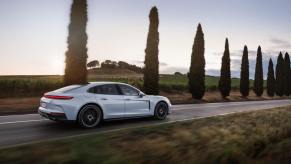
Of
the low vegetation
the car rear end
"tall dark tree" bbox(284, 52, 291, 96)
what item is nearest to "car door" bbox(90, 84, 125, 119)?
the car rear end

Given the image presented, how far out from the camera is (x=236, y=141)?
9.01 meters

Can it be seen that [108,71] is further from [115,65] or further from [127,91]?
[127,91]

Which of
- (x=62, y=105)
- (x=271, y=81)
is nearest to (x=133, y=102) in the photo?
(x=62, y=105)

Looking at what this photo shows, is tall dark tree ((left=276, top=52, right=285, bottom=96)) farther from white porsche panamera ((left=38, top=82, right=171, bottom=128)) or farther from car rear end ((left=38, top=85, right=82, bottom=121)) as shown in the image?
car rear end ((left=38, top=85, right=82, bottom=121))

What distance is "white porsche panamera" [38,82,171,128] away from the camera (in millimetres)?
12141

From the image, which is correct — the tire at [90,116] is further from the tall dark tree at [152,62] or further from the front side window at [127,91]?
the tall dark tree at [152,62]

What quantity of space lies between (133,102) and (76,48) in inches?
611

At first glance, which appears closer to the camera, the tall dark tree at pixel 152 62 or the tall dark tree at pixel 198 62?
the tall dark tree at pixel 152 62

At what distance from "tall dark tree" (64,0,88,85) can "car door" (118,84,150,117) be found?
1441 cm

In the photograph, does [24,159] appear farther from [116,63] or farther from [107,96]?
[116,63]

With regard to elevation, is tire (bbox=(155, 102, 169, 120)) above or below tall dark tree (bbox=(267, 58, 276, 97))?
below

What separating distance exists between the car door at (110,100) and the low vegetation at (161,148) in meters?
3.12

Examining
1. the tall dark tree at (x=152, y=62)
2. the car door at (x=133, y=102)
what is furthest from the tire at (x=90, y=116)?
the tall dark tree at (x=152, y=62)

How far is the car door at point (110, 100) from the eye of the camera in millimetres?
13031
